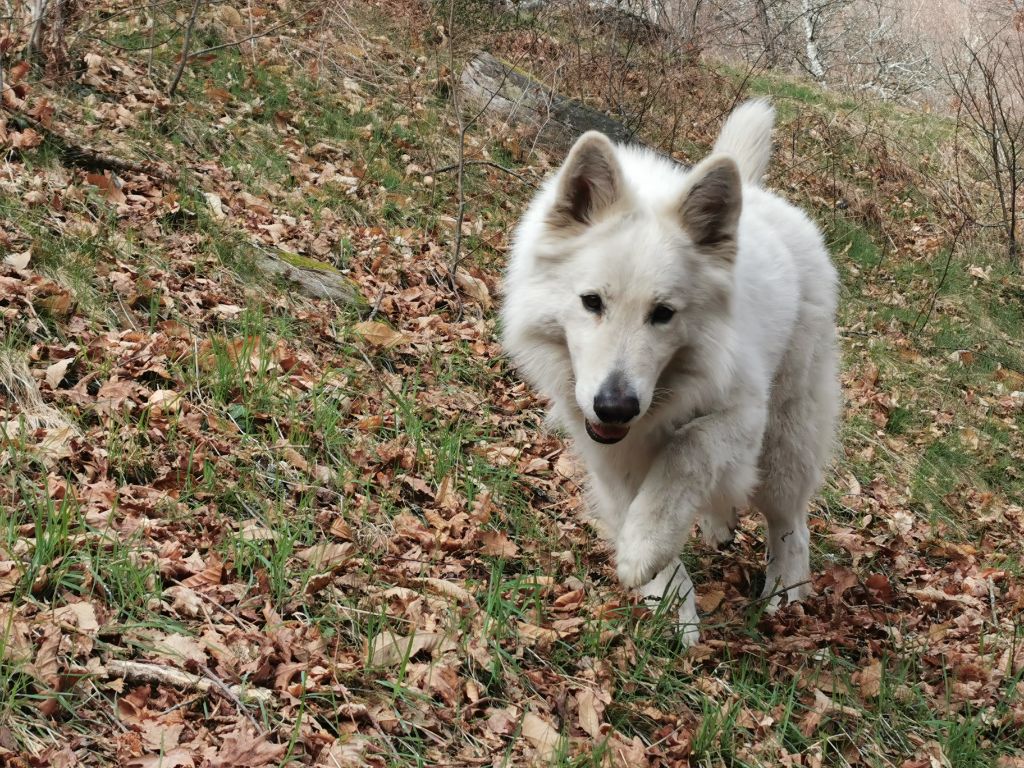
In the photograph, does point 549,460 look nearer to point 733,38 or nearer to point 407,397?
point 407,397

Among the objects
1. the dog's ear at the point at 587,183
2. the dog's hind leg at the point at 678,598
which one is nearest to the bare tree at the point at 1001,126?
the dog's ear at the point at 587,183

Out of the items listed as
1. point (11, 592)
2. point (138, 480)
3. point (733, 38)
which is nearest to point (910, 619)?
point (138, 480)

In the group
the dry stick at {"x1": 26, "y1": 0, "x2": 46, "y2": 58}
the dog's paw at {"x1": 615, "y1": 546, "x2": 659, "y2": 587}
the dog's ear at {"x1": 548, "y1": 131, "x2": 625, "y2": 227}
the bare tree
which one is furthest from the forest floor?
the bare tree

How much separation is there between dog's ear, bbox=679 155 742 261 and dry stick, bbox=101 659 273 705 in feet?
6.67

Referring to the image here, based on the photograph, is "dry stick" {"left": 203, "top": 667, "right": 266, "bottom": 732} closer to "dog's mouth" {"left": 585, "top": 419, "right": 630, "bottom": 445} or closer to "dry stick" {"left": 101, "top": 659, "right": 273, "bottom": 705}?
"dry stick" {"left": 101, "top": 659, "right": 273, "bottom": 705}

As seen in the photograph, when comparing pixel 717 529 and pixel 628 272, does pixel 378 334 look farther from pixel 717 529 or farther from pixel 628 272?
pixel 628 272

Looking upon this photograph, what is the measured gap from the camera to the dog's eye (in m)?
3.07

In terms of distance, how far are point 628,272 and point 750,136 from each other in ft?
5.08

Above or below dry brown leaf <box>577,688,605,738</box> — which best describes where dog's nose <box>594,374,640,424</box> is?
above

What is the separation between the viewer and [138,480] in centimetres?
329

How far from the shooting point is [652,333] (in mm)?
3047

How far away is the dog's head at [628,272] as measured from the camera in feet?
9.74

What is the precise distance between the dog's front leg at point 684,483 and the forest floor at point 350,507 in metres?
0.34

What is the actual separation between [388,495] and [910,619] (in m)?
2.35
